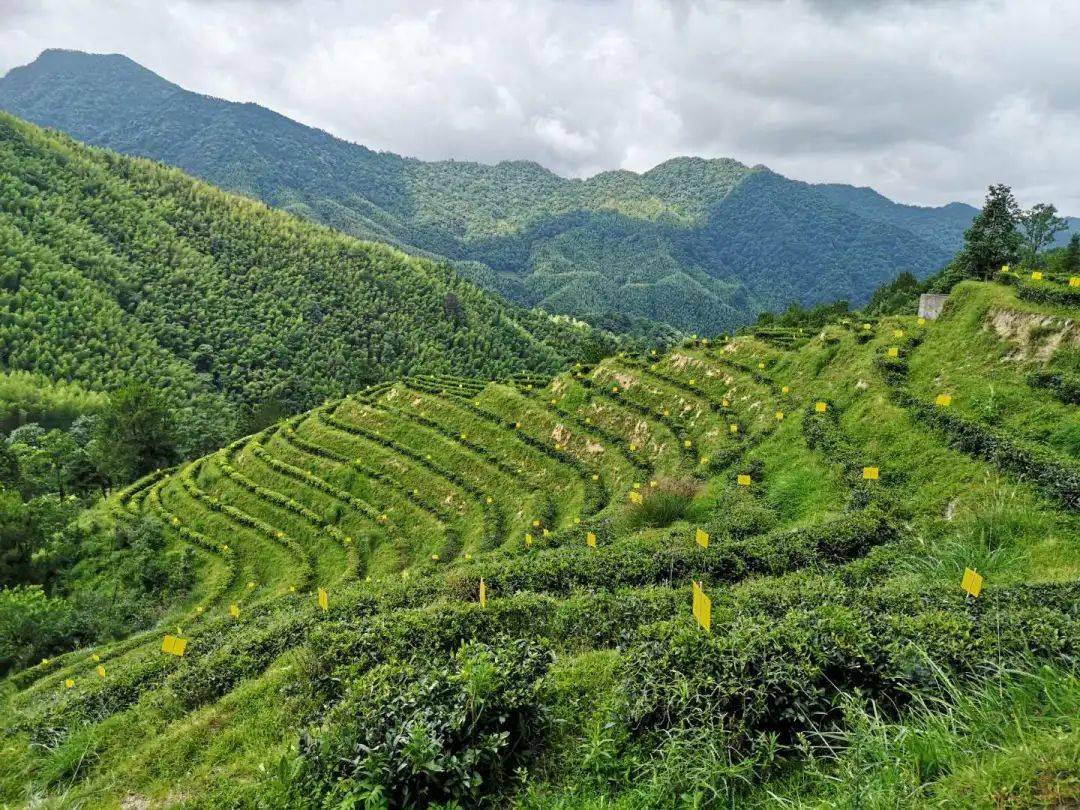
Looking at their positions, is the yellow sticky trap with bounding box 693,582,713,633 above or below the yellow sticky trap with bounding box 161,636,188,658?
above

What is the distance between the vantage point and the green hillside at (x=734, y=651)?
488 centimetres

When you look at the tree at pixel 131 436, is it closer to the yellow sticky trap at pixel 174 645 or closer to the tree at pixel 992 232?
the yellow sticky trap at pixel 174 645

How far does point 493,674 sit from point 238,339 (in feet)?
403

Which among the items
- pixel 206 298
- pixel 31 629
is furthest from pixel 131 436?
pixel 206 298

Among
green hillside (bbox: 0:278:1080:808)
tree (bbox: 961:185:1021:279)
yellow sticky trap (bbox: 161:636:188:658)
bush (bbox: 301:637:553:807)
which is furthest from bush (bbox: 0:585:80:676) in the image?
tree (bbox: 961:185:1021:279)

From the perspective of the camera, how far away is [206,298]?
12019 centimetres

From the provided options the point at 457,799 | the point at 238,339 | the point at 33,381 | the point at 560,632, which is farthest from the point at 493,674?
the point at 238,339

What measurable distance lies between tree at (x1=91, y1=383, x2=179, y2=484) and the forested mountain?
37122 millimetres

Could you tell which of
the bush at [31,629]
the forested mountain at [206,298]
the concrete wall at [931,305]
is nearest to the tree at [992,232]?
the concrete wall at [931,305]

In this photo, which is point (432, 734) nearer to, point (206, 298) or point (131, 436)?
point (131, 436)

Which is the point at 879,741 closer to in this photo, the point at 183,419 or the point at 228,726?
the point at 228,726

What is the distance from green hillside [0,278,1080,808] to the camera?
16.0 ft

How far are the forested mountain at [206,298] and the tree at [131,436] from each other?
1461 inches

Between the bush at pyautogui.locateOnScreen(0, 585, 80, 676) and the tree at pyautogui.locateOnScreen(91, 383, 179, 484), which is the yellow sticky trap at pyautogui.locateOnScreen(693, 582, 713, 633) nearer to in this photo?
the bush at pyautogui.locateOnScreen(0, 585, 80, 676)
